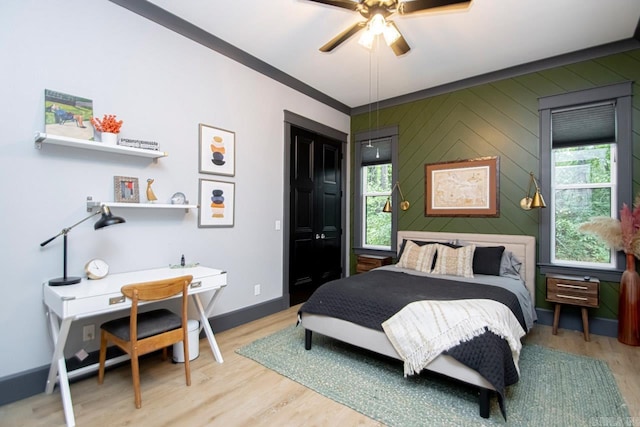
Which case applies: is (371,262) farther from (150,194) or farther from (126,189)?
(126,189)

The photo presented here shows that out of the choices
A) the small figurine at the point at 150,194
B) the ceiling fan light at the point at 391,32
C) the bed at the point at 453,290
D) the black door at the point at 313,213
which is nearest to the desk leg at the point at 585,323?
the bed at the point at 453,290

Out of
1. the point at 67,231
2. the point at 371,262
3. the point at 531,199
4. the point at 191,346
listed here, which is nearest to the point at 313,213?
the point at 371,262

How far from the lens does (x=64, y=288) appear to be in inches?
79.7

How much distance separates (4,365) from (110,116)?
186cm

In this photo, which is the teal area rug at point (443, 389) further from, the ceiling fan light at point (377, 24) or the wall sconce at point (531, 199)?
the ceiling fan light at point (377, 24)

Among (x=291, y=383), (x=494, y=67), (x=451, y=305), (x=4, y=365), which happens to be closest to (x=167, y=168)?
(x=4, y=365)

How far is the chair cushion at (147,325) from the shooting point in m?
2.06

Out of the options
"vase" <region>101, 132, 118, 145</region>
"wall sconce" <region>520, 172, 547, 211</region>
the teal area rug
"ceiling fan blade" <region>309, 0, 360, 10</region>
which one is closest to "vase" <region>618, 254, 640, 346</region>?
the teal area rug

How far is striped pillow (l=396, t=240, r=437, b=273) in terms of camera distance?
361cm

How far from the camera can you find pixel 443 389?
7.15 ft

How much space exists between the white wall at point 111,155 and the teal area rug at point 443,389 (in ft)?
4.05

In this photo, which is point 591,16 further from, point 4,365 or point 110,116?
point 4,365

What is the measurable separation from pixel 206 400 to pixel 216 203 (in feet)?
5.95

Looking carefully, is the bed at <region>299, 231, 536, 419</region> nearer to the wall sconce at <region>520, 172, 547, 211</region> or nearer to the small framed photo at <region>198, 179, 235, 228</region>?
the wall sconce at <region>520, 172, 547, 211</region>
